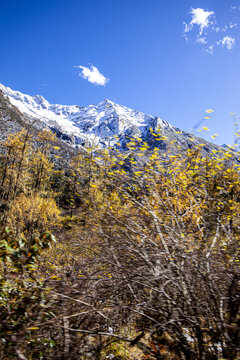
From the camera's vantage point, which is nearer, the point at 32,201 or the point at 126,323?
the point at 126,323

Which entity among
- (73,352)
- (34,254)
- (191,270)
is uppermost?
(191,270)

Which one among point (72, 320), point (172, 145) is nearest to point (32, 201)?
point (172, 145)

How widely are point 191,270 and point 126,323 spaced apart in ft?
4.09

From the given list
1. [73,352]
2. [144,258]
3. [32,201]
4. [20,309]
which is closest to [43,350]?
[73,352]

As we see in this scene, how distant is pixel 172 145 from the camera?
4.15 meters

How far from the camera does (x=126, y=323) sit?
8.45ft

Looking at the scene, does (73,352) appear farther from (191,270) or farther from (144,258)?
(191,270)

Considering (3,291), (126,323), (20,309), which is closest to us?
(20,309)

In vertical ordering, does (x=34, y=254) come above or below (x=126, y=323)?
above

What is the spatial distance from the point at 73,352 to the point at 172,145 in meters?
3.70

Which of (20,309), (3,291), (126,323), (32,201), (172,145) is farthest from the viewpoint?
(32,201)

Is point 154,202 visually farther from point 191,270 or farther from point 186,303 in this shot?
point 186,303

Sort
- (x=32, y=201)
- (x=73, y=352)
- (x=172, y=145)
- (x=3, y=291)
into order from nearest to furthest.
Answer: (x=73, y=352)
(x=3, y=291)
(x=172, y=145)
(x=32, y=201)

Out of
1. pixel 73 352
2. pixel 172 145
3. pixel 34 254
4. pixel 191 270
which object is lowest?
pixel 73 352
